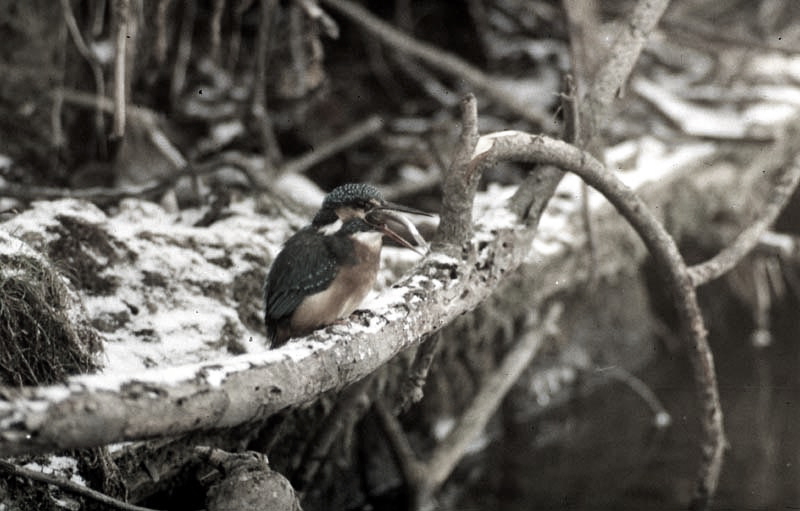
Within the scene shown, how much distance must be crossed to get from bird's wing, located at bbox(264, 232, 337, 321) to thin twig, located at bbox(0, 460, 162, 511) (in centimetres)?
74

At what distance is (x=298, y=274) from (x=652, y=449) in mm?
2875

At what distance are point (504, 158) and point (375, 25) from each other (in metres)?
2.52

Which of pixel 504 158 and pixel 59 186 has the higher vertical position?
pixel 504 158

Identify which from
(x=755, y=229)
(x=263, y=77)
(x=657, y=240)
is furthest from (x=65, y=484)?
(x=263, y=77)

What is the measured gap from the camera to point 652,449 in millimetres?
4840

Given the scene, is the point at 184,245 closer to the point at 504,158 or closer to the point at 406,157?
the point at 504,158

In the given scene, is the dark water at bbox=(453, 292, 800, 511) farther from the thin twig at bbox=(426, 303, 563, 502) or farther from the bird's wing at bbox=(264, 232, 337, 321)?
the bird's wing at bbox=(264, 232, 337, 321)

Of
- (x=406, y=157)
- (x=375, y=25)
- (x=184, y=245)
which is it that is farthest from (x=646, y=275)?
(x=184, y=245)

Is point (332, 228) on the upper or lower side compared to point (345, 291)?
upper

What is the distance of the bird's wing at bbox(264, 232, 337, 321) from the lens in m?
2.63

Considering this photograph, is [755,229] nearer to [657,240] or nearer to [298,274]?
[657,240]

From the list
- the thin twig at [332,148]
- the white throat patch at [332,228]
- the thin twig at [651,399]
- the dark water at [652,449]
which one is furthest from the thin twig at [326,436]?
the thin twig at [651,399]

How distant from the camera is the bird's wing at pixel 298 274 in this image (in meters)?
2.63

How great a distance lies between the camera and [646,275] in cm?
637
